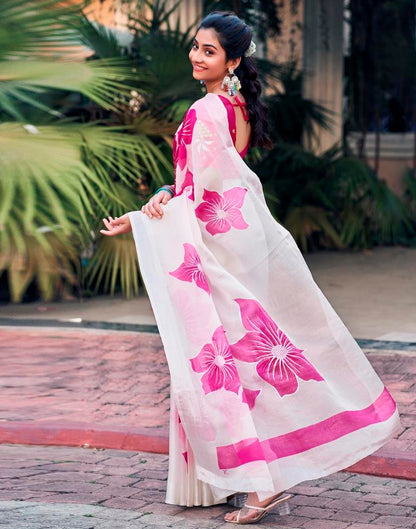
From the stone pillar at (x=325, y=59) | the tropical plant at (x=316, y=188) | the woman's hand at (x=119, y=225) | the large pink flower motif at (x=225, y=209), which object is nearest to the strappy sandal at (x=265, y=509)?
the large pink flower motif at (x=225, y=209)

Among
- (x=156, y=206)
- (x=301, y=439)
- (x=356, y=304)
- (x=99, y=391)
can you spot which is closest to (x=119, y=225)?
(x=156, y=206)

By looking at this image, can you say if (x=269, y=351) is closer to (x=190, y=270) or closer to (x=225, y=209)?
(x=190, y=270)

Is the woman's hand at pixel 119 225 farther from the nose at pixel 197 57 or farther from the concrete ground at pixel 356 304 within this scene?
the concrete ground at pixel 356 304

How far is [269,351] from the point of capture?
400cm

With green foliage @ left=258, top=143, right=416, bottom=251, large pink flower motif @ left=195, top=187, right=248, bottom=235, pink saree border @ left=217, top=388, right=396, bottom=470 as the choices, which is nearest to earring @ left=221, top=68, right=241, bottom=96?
large pink flower motif @ left=195, top=187, right=248, bottom=235

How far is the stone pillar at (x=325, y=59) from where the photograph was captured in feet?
40.9

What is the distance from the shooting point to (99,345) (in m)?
7.04

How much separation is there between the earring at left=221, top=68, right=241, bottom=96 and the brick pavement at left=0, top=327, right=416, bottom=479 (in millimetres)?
1737

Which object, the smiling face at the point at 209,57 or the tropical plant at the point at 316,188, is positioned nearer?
the smiling face at the point at 209,57

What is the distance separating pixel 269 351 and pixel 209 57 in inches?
42.1

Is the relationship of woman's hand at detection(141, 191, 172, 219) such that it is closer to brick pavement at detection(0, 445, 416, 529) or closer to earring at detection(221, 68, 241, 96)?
earring at detection(221, 68, 241, 96)

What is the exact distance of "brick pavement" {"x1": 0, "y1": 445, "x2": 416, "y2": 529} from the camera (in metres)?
4.01

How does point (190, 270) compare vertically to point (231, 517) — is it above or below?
above

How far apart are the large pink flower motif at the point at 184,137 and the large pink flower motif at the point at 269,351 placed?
0.55 metres
